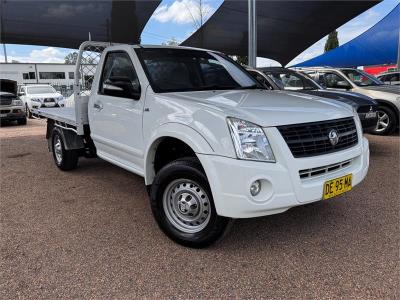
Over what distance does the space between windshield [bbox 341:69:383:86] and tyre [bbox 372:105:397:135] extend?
987 mm

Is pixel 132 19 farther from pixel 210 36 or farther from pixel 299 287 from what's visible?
pixel 299 287

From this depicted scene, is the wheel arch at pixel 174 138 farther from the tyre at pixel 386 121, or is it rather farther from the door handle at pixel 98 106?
the tyre at pixel 386 121

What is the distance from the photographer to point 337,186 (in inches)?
129

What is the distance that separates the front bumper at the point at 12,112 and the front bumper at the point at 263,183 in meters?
13.7

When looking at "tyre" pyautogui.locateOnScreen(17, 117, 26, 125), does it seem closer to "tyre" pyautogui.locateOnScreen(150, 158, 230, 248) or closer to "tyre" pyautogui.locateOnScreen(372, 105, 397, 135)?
"tyre" pyautogui.locateOnScreen(372, 105, 397, 135)

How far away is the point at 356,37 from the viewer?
22984 mm

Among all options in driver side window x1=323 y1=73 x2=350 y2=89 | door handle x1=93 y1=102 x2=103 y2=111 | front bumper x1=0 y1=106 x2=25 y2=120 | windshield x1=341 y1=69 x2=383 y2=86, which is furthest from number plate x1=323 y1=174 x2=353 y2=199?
front bumper x1=0 y1=106 x2=25 y2=120

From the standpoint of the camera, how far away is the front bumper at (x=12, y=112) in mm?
14503

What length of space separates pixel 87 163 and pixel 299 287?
5.04 meters

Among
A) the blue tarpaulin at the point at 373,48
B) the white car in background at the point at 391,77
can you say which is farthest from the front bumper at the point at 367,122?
the blue tarpaulin at the point at 373,48

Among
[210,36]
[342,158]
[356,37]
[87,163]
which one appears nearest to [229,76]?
[342,158]

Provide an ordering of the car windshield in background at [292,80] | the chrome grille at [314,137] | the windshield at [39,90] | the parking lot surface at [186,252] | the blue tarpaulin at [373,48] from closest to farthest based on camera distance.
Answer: the parking lot surface at [186,252], the chrome grille at [314,137], the car windshield in background at [292,80], the windshield at [39,90], the blue tarpaulin at [373,48]

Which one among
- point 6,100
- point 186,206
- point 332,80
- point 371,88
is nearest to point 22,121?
point 6,100

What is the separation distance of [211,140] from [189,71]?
5.19ft
